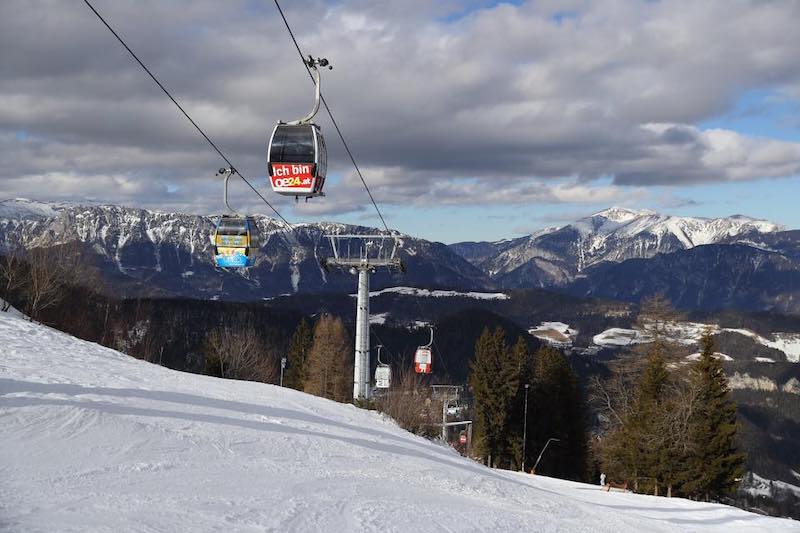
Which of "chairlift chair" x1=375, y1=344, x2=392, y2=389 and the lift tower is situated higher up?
the lift tower

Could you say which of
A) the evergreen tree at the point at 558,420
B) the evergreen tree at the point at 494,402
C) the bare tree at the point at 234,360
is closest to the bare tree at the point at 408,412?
the evergreen tree at the point at 494,402

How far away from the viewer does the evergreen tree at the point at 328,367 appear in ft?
233

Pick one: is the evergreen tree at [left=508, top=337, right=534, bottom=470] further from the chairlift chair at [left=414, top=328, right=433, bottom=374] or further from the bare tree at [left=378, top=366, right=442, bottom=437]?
the bare tree at [left=378, top=366, right=442, bottom=437]

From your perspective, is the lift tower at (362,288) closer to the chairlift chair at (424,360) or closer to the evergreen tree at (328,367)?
the chairlift chair at (424,360)

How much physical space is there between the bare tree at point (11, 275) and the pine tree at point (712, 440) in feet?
120

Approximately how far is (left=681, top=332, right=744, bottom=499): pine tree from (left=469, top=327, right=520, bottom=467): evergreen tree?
1675 centimetres

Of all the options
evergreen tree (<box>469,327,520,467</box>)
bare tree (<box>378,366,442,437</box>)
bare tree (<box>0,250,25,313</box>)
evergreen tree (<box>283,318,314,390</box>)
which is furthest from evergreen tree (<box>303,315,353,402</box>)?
bare tree (<box>0,250,25,313</box>)

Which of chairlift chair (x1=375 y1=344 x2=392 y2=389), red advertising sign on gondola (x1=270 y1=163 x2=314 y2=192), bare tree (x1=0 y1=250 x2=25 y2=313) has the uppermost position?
red advertising sign on gondola (x1=270 y1=163 x2=314 y2=192)

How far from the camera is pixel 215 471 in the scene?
12.1 meters

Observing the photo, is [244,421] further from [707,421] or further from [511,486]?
[707,421]

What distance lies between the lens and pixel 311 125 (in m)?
18.5

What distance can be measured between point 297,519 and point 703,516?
46.1 ft

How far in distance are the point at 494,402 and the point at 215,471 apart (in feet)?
155

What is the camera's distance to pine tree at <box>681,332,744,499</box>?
42.3 m
